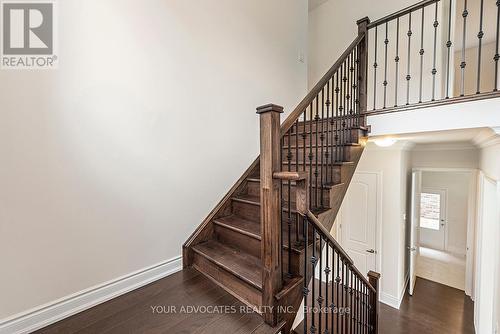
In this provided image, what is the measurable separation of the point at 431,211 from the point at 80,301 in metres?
8.17

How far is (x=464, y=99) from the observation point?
1834 millimetres

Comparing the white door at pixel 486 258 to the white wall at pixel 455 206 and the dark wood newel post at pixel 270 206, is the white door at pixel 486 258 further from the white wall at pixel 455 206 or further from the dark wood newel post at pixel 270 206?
the white wall at pixel 455 206

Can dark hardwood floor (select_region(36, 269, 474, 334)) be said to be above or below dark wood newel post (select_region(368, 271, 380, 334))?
above

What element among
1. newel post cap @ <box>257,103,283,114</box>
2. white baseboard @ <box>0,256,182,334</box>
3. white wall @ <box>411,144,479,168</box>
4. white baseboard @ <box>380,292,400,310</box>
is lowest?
white baseboard @ <box>380,292,400,310</box>

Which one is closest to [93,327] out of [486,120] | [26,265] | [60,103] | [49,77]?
[26,265]

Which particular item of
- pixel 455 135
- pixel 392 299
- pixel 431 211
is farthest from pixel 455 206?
pixel 455 135

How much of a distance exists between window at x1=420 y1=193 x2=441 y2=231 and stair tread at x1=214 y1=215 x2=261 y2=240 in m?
6.82

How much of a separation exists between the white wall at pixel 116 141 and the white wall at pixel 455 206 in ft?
21.4

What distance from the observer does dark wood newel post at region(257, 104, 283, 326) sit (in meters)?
1.34

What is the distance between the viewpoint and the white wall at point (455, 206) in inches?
235

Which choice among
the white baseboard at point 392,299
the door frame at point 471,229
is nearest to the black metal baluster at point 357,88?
the door frame at point 471,229

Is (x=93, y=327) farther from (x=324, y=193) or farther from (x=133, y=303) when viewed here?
(x=324, y=193)

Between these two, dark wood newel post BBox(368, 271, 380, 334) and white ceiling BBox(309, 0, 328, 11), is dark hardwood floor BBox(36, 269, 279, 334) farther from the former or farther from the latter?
white ceiling BBox(309, 0, 328, 11)

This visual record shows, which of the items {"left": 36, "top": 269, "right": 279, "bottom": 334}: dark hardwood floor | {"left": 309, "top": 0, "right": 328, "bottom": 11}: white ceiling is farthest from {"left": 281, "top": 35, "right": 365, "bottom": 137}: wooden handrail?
{"left": 309, "top": 0, "right": 328, "bottom": 11}: white ceiling
